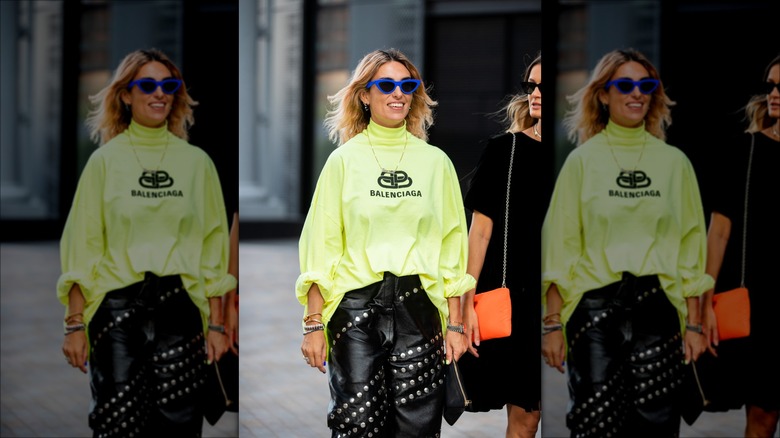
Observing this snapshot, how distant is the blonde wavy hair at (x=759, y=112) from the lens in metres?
4.50

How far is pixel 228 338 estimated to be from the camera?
15.0 ft

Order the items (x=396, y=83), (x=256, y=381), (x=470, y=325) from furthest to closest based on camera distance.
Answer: (x=256, y=381), (x=470, y=325), (x=396, y=83)

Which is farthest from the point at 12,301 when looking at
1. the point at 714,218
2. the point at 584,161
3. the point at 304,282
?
the point at 714,218

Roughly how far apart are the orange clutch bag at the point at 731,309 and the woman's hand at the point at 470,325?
1.06 m

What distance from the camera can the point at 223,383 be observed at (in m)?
4.57

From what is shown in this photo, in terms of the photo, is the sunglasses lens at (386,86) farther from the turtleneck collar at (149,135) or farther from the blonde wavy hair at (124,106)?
the turtleneck collar at (149,135)

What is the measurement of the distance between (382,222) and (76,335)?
4.89 ft

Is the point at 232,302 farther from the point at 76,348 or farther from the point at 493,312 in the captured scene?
the point at 493,312

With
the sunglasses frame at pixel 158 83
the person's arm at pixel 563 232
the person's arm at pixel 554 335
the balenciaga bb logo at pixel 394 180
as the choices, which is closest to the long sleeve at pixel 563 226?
the person's arm at pixel 563 232

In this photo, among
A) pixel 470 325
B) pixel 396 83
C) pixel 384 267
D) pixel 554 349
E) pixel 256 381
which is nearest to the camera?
pixel 384 267

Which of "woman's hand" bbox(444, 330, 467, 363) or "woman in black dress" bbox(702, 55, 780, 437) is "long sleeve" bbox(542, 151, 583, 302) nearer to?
"woman's hand" bbox(444, 330, 467, 363)

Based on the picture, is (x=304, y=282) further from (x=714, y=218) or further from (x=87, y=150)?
(x=714, y=218)

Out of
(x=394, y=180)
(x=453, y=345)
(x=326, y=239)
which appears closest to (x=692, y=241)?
(x=453, y=345)

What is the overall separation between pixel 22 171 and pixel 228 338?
1443 mm
